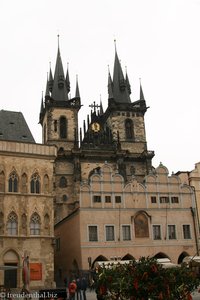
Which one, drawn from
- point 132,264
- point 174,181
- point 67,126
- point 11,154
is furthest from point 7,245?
point 67,126

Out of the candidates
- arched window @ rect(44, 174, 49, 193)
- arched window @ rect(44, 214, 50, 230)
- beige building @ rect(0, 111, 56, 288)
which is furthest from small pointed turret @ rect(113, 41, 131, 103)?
arched window @ rect(44, 214, 50, 230)

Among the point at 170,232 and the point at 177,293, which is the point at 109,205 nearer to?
the point at 170,232

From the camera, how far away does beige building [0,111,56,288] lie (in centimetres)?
3180

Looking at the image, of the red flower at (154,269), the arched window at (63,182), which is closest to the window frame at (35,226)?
the arched window at (63,182)

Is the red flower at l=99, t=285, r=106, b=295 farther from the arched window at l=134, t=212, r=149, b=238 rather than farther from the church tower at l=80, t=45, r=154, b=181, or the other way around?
the church tower at l=80, t=45, r=154, b=181

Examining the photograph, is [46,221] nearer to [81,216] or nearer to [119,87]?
[81,216]

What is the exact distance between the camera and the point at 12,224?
3244 cm

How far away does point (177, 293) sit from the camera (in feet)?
33.0

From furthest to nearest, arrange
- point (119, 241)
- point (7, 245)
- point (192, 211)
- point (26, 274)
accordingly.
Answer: point (192, 211) < point (119, 241) < point (7, 245) < point (26, 274)

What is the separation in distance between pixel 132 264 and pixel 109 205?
89.3 ft

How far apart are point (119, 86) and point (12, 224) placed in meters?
39.8

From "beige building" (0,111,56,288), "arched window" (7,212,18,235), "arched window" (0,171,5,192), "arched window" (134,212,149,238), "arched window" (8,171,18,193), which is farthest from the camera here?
"arched window" (134,212,149,238)

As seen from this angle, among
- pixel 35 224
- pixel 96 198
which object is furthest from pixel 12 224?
pixel 96 198

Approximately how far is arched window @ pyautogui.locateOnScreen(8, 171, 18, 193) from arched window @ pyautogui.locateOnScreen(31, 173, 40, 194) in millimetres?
1300
